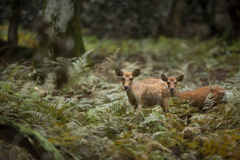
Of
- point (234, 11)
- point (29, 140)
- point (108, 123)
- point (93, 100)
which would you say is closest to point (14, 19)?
point (93, 100)

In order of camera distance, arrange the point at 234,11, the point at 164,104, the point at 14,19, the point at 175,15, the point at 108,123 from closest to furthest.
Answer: the point at 108,123 < the point at 164,104 < the point at 14,19 < the point at 234,11 < the point at 175,15

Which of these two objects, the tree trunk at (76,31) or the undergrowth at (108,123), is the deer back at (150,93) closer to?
the undergrowth at (108,123)

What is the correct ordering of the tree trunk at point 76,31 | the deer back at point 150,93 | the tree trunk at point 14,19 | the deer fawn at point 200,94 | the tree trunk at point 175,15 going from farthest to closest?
the tree trunk at point 175,15 → the tree trunk at point 14,19 → the tree trunk at point 76,31 → the deer back at point 150,93 → the deer fawn at point 200,94

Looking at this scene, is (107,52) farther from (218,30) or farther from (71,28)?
(218,30)

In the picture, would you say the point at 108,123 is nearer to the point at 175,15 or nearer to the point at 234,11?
the point at 234,11

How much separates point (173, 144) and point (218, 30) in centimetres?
1533

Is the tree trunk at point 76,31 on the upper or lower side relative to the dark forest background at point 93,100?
upper

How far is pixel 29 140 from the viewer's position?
2.73 m

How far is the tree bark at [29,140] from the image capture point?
2.72 meters

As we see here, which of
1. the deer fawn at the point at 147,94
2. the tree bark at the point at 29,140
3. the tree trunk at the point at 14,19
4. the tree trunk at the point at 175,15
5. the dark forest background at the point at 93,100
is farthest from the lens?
the tree trunk at the point at 175,15

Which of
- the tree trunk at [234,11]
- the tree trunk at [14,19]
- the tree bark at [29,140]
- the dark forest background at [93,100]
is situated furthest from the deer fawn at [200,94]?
the tree trunk at [234,11]

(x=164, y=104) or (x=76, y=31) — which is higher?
(x=76, y=31)

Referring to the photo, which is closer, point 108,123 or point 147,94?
point 108,123

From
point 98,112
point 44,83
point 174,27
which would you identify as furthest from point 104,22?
point 98,112
